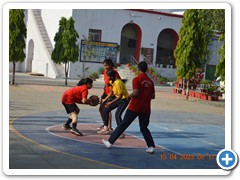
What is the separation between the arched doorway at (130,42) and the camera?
3822 centimetres

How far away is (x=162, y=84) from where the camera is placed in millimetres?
35531

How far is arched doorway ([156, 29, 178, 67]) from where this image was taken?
39750mm

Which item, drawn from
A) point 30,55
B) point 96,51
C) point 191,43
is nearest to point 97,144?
point 191,43

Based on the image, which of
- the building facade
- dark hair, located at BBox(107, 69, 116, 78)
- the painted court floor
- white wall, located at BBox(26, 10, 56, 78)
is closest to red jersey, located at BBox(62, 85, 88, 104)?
dark hair, located at BBox(107, 69, 116, 78)

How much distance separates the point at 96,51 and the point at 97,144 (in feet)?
88.5

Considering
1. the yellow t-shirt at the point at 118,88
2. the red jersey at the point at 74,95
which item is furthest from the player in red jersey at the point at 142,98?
the red jersey at the point at 74,95

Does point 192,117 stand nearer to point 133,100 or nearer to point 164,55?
point 133,100

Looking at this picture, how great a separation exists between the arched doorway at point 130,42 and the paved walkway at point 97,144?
23593 millimetres

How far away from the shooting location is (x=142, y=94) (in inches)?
333

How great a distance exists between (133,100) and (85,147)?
1352 mm

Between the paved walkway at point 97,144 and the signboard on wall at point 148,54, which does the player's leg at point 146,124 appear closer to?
the paved walkway at point 97,144

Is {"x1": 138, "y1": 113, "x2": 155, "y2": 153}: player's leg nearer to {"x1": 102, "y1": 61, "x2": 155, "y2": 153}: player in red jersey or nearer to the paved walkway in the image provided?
{"x1": 102, "y1": 61, "x2": 155, "y2": 153}: player in red jersey

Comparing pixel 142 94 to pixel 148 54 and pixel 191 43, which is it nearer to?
pixel 191 43
